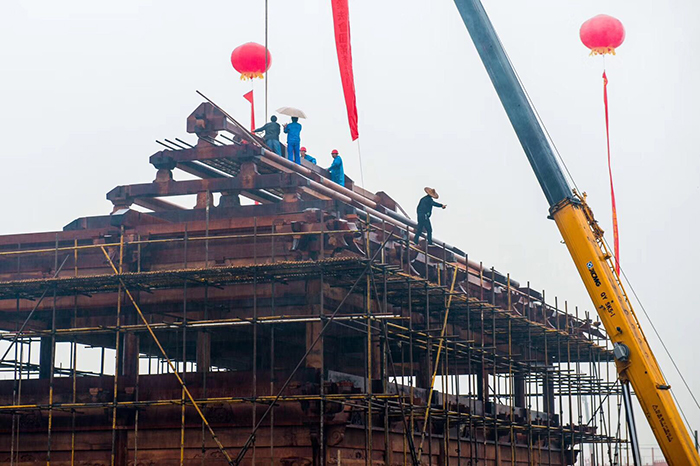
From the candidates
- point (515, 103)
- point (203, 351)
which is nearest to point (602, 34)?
point (515, 103)

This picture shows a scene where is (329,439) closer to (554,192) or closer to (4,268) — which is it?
(554,192)

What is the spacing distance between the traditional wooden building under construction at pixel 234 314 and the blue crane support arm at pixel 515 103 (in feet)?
13.2

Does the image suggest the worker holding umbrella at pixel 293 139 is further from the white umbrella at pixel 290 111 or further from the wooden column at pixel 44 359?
the wooden column at pixel 44 359

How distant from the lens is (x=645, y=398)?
2659 centimetres

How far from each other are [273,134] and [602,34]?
1037 centimetres

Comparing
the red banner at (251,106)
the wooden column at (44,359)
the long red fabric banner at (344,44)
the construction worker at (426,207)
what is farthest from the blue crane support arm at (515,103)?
the wooden column at (44,359)

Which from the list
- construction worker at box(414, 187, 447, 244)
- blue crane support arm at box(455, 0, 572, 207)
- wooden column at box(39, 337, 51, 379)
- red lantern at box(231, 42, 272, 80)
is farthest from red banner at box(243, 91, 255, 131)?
blue crane support arm at box(455, 0, 572, 207)

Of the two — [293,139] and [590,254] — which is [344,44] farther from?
[590,254]

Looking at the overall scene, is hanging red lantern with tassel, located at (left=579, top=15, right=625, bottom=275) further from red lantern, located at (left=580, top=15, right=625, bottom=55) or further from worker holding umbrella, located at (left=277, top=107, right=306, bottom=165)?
worker holding umbrella, located at (left=277, top=107, right=306, bottom=165)

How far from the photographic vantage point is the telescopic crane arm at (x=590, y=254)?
26.4m

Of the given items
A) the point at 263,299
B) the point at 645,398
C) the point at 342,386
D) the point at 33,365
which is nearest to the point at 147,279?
the point at 263,299

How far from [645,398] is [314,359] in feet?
27.5

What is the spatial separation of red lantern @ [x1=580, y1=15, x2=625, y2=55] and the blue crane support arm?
5555mm

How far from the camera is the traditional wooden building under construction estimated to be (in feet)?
92.3
